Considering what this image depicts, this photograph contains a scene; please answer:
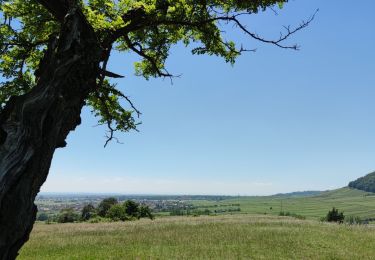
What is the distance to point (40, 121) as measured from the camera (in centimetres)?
770

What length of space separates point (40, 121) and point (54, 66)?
1402mm

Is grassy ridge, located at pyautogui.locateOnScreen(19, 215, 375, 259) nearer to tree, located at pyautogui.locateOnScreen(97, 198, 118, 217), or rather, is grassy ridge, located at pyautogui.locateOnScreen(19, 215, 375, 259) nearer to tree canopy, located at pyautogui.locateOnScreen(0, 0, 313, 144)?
tree canopy, located at pyautogui.locateOnScreen(0, 0, 313, 144)

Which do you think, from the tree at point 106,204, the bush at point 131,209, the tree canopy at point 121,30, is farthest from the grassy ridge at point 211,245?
the tree at point 106,204

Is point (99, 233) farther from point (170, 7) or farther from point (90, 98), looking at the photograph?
point (170, 7)

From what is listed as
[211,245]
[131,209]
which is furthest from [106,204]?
[211,245]

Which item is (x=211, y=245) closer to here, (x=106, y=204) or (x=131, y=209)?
(x=131, y=209)

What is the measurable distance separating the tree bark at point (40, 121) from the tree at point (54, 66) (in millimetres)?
16

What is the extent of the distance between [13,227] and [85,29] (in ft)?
15.3

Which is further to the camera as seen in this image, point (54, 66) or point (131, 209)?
point (131, 209)

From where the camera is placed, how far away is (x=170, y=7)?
43.3 ft

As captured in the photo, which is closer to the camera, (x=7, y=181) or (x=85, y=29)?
(x=7, y=181)

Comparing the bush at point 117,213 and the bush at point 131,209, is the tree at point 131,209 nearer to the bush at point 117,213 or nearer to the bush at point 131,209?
the bush at point 131,209

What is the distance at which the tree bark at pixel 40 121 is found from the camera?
6.92 meters

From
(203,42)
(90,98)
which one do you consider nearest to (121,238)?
(90,98)
